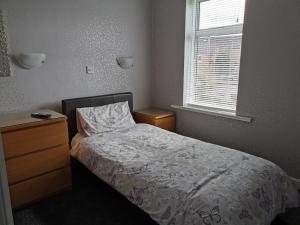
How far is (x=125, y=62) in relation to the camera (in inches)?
127

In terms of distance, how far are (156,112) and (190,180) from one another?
1811 mm

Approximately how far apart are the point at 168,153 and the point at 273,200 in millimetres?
948

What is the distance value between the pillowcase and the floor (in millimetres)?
695

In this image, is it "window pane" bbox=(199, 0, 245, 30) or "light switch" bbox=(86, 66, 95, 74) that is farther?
"light switch" bbox=(86, 66, 95, 74)

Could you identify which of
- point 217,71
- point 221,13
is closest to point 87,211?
point 217,71

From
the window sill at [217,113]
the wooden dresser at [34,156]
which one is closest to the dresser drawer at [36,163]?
the wooden dresser at [34,156]

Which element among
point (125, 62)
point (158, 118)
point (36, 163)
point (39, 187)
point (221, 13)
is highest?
point (221, 13)

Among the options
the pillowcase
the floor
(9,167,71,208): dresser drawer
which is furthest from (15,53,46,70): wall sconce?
the floor

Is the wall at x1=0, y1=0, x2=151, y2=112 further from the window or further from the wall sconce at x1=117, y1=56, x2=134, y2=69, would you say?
the window

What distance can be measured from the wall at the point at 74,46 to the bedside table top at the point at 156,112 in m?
0.20

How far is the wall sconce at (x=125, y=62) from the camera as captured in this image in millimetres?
3209

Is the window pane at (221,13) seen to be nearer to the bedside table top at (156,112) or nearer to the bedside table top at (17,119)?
the bedside table top at (156,112)

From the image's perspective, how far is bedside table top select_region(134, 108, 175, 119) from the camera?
3.27 metres

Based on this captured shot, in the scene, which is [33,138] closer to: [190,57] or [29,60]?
[29,60]
